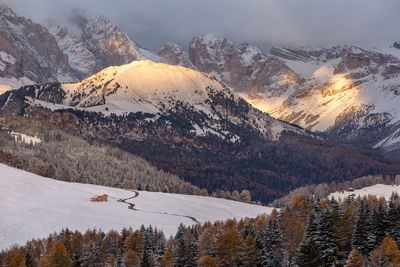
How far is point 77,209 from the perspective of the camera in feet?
462

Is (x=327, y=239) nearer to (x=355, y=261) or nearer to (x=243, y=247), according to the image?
(x=355, y=261)

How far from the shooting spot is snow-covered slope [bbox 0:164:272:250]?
118625 millimetres

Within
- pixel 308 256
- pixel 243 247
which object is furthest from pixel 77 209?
pixel 308 256

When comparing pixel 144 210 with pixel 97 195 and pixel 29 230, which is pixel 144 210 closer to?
pixel 97 195

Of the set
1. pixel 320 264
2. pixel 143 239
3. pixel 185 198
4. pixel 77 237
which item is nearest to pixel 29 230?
pixel 77 237

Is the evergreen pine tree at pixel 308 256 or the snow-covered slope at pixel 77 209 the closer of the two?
the evergreen pine tree at pixel 308 256

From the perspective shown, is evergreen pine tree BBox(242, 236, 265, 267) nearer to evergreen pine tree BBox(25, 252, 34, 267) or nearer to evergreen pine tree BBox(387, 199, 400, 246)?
evergreen pine tree BBox(387, 199, 400, 246)

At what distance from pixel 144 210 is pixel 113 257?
60009 mm

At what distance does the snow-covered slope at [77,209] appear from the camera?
119 m

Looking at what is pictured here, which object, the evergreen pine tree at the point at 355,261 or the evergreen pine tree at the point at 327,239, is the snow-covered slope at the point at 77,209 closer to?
the evergreen pine tree at the point at 327,239

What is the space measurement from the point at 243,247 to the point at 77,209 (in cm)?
6528

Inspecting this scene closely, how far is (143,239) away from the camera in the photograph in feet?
331

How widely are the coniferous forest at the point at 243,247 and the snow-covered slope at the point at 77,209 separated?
1571 centimetres

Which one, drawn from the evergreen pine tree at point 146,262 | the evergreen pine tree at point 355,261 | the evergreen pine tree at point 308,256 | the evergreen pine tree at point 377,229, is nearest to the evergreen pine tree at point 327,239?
the evergreen pine tree at point 308,256
